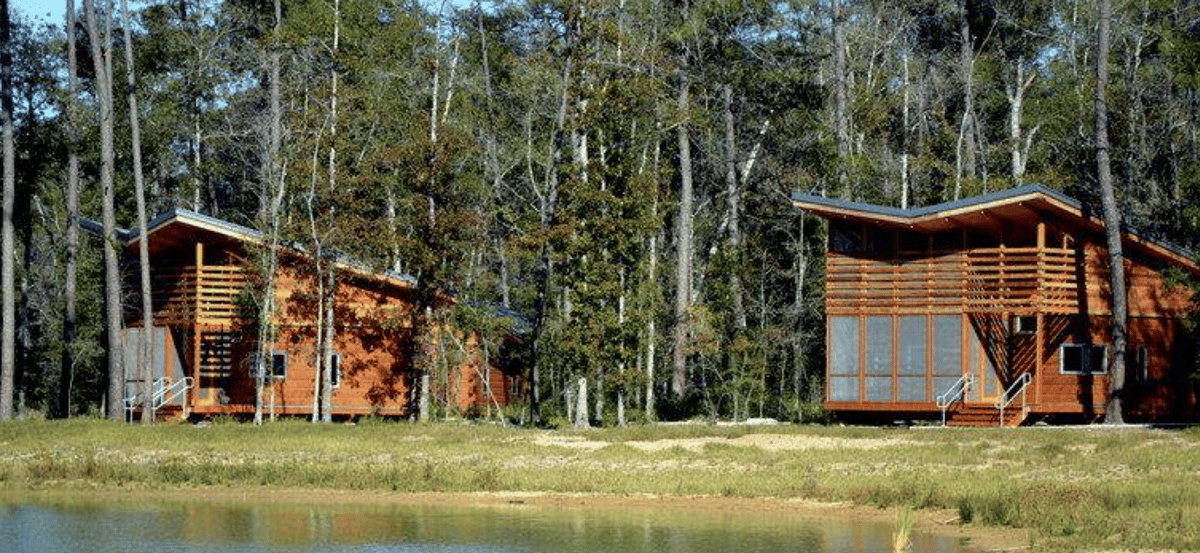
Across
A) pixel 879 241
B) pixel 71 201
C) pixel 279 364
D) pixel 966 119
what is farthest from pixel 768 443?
pixel 966 119

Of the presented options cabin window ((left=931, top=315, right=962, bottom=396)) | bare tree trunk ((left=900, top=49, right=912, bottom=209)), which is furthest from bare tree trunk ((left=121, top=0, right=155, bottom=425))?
bare tree trunk ((left=900, top=49, right=912, bottom=209))

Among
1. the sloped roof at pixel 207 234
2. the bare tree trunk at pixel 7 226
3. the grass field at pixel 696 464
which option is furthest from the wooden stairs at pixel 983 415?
the bare tree trunk at pixel 7 226

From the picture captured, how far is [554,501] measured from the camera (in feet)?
109

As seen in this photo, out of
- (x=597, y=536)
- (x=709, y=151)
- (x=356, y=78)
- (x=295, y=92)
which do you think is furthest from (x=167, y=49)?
(x=597, y=536)

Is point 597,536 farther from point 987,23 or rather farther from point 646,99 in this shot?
point 987,23

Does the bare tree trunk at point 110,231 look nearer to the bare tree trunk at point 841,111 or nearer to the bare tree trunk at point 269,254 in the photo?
the bare tree trunk at point 269,254

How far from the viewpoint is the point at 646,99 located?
49.4m

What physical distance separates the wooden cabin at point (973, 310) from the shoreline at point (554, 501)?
544 inches

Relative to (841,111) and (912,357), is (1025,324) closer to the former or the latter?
(912,357)

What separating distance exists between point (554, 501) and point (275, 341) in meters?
19.9

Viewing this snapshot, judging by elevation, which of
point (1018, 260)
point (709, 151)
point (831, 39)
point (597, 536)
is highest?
point (831, 39)

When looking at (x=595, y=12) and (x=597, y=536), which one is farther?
(x=595, y=12)

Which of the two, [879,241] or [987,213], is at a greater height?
[987,213]

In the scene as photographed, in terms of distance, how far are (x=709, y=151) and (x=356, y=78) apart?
10.1 metres
